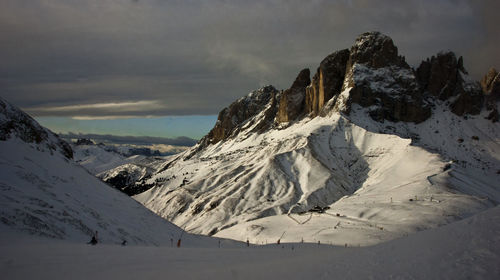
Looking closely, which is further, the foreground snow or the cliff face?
the cliff face

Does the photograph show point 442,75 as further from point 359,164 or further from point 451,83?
point 359,164

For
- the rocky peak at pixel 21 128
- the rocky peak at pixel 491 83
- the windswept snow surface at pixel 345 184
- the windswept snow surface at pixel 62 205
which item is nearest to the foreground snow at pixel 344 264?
the windswept snow surface at pixel 62 205

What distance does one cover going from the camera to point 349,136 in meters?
133

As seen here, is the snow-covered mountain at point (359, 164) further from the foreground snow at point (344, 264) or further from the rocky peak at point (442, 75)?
the foreground snow at point (344, 264)

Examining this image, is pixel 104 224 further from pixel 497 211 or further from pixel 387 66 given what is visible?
pixel 387 66

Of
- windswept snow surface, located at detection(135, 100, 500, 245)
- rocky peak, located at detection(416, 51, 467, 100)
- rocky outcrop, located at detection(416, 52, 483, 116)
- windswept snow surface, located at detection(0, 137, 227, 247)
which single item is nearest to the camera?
windswept snow surface, located at detection(0, 137, 227, 247)

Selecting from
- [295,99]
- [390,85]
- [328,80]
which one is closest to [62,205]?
[328,80]

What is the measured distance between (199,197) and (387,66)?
→ 120121 mm

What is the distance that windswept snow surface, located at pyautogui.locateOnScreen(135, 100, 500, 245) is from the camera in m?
49.7

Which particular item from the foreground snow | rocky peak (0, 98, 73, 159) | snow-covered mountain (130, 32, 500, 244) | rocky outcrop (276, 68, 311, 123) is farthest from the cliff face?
the foreground snow

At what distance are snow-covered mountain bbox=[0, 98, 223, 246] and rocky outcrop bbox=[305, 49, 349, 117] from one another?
5590 inches

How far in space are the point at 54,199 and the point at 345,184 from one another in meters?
95.0

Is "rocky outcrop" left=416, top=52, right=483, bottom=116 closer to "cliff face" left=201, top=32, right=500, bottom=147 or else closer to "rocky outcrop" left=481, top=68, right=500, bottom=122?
"cliff face" left=201, top=32, right=500, bottom=147

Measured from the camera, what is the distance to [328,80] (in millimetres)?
166875
